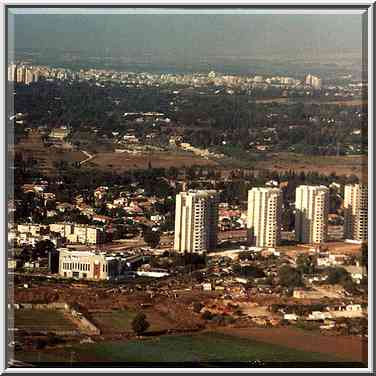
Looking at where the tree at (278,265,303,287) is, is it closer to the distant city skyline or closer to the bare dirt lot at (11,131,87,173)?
the distant city skyline

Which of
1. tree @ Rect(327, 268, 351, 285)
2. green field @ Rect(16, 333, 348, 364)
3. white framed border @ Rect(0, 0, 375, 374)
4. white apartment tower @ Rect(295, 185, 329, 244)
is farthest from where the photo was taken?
white apartment tower @ Rect(295, 185, 329, 244)

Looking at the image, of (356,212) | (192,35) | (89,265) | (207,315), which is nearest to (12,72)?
(192,35)

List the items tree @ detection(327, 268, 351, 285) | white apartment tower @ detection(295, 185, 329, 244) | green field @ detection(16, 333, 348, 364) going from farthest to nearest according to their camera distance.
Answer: white apartment tower @ detection(295, 185, 329, 244) → tree @ detection(327, 268, 351, 285) → green field @ detection(16, 333, 348, 364)

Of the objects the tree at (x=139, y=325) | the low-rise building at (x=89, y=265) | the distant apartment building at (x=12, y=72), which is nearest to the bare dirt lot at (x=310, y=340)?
the tree at (x=139, y=325)

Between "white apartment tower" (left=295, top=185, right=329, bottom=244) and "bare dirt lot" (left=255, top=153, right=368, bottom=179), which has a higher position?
"bare dirt lot" (left=255, top=153, right=368, bottom=179)

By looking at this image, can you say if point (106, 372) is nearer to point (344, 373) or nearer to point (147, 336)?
point (147, 336)

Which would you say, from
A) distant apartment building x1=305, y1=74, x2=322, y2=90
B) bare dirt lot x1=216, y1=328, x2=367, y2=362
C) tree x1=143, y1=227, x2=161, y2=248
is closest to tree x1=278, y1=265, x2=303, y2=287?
bare dirt lot x1=216, y1=328, x2=367, y2=362

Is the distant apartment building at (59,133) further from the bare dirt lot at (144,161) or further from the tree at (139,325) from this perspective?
the tree at (139,325)

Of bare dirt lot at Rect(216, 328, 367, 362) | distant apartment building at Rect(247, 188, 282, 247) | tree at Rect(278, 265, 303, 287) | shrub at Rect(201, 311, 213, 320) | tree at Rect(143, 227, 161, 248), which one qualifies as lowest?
bare dirt lot at Rect(216, 328, 367, 362)
